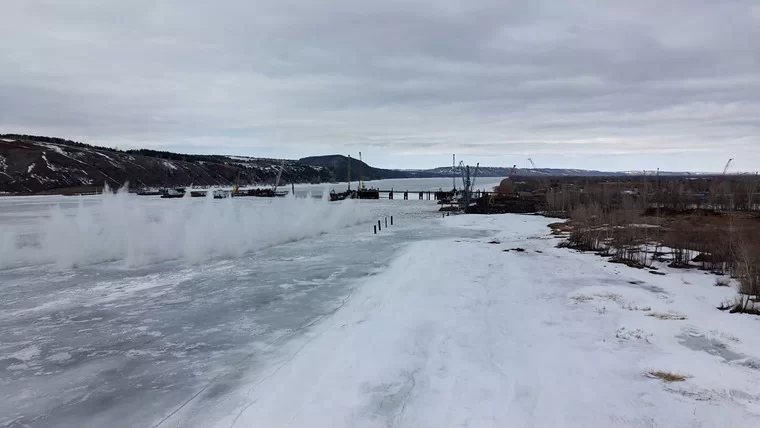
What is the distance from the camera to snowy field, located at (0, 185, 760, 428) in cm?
738

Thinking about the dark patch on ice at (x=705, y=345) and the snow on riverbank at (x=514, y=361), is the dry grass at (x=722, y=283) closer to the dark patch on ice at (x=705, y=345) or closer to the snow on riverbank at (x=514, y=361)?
the snow on riverbank at (x=514, y=361)

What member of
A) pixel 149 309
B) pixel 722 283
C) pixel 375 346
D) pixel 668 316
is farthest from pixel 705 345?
pixel 149 309

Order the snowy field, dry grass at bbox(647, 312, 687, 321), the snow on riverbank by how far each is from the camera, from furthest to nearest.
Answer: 1. dry grass at bbox(647, 312, 687, 321)
2. the snowy field
3. the snow on riverbank

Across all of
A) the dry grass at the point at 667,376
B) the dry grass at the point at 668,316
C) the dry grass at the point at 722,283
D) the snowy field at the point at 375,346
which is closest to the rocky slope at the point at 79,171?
the snowy field at the point at 375,346

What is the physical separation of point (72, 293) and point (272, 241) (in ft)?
46.2

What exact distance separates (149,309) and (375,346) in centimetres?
756

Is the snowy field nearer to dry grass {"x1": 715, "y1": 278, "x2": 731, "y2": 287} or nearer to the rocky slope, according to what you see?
dry grass {"x1": 715, "y1": 278, "x2": 731, "y2": 287}

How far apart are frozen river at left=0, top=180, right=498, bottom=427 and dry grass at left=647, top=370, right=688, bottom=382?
292 inches

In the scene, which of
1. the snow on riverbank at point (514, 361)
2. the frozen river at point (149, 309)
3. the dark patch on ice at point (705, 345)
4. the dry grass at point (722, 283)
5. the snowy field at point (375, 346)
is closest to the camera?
the snow on riverbank at point (514, 361)

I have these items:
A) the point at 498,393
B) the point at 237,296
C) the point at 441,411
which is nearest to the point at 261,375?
the point at 441,411

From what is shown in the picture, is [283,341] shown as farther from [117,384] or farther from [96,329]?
[96,329]

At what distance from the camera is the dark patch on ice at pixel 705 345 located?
9531 mm

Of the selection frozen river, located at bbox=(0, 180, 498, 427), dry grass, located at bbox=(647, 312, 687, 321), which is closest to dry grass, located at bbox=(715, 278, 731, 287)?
dry grass, located at bbox=(647, 312, 687, 321)

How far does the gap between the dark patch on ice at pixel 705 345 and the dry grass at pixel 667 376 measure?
168 centimetres
